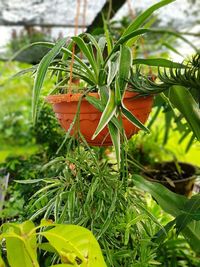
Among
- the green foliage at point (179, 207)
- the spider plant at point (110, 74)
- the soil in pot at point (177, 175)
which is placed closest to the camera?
the spider plant at point (110, 74)

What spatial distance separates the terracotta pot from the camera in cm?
80

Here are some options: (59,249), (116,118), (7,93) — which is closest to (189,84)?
(116,118)

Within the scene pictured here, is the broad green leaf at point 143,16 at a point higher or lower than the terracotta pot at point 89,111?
higher

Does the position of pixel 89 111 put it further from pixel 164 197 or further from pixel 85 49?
pixel 164 197

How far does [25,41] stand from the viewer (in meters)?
2.59

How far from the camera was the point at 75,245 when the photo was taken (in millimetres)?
613

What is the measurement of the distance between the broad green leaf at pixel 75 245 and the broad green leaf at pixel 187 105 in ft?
1.40

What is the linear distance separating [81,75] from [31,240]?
37cm

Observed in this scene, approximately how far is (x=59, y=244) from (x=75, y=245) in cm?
3

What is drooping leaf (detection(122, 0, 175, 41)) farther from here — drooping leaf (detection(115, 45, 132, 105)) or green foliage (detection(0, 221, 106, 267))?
green foliage (detection(0, 221, 106, 267))

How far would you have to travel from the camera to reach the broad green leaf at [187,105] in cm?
92

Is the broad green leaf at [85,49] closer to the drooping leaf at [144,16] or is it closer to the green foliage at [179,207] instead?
the drooping leaf at [144,16]

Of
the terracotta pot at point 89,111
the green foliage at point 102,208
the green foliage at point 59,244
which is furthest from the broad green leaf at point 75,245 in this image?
the terracotta pot at point 89,111

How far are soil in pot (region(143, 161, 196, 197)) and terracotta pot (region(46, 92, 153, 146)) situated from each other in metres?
0.62
